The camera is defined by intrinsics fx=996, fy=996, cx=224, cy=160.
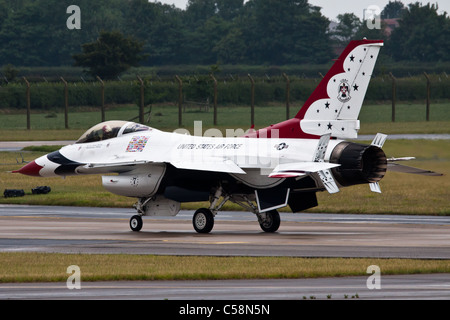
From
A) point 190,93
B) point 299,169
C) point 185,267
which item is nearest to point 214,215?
point 299,169

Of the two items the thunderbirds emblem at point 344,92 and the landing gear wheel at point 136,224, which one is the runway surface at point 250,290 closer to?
the thunderbirds emblem at point 344,92

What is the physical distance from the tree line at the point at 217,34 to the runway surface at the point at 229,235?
8056 cm

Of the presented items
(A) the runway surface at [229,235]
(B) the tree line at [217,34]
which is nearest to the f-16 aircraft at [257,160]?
(A) the runway surface at [229,235]

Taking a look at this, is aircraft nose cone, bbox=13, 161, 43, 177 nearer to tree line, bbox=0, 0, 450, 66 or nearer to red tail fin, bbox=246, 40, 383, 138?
red tail fin, bbox=246, 40, 383, 138

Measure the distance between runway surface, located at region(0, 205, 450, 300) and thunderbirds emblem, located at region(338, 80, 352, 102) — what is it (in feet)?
11.7

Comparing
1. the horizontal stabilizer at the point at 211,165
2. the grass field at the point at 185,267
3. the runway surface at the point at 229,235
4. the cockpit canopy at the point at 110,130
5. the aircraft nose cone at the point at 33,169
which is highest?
the cockpit canopy at the point at 110,130

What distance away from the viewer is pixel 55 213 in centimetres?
3291

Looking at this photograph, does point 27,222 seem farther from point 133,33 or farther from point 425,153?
point 133,33

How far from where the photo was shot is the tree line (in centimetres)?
11275

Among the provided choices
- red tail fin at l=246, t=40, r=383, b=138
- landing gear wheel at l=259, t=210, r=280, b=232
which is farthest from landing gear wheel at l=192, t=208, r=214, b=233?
red tail fin at l=246, t=40, r=383, b=138

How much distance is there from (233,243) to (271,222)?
3.29m

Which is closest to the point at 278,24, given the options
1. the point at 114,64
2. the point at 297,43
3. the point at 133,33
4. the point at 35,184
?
the point at 297,43

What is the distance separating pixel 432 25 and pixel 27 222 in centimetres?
8979

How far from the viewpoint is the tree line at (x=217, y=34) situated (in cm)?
11275
